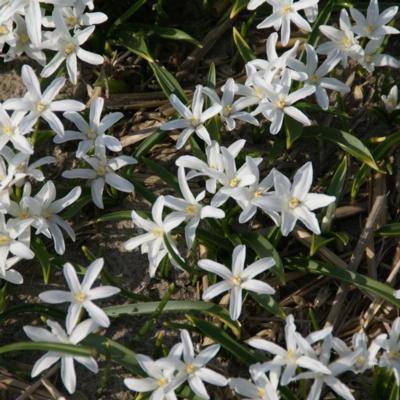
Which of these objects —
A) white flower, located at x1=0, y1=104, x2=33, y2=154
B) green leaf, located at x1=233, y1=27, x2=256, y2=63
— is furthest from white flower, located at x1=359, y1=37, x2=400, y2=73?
white flower, located at x1=0, y1=104, x2=33, y2=154

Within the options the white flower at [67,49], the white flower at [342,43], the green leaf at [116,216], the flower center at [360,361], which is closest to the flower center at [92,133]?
the white flower at [67,49]

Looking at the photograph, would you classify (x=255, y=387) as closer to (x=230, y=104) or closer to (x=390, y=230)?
(x=390, y=230)

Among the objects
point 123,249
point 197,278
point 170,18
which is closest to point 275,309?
point 197,278

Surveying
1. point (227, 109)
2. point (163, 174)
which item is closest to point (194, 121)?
point (227, 109)

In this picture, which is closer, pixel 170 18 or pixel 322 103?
→ pixel 322 103

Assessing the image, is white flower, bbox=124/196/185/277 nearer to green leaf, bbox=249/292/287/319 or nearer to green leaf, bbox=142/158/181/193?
green leaf, bbox=142/158/181/193

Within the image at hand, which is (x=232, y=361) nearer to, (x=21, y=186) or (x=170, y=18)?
(x=21, y=186)
